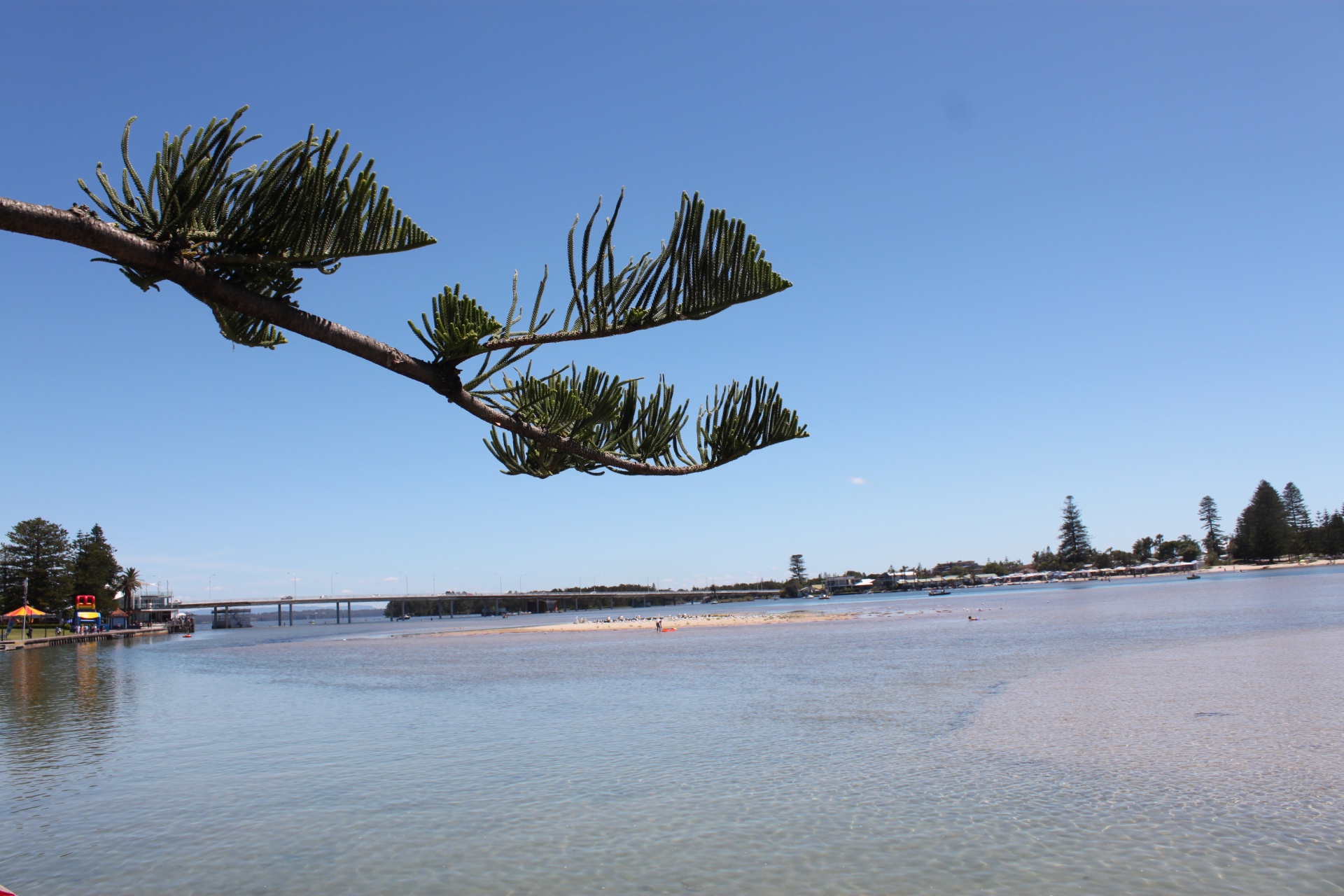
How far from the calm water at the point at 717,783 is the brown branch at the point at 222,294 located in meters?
4.86

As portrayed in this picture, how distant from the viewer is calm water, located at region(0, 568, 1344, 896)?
20.9 ft

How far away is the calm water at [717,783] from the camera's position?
250 inches

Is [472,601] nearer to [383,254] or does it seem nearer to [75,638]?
[75,638]

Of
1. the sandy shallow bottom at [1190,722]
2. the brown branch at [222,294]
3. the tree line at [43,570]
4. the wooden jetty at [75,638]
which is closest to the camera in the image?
the brown branch at [222,294]

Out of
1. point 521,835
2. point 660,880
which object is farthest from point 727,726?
point 660,880

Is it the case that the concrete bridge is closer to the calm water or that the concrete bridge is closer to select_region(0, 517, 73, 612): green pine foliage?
select_region(0, 517, 73, 612): green pine foliage

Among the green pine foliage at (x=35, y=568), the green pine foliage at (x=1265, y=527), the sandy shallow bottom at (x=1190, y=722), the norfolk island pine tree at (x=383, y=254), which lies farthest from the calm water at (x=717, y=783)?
the green pine foliage at (x=1265, y=527)

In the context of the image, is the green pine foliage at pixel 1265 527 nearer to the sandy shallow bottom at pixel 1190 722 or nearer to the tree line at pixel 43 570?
the sandy shallow bottom at pixel 1190 722

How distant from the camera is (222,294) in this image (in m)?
2.21

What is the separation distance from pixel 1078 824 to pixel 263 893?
652 centimetres

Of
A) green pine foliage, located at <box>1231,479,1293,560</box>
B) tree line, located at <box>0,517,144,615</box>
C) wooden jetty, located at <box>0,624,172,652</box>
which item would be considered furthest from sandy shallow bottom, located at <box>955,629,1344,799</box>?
green pine foliage, located at <box>1231,479,1293,560</box>

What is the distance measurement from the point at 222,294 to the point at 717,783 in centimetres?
811

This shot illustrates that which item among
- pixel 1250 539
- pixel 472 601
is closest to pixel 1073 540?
pixel 1250 539

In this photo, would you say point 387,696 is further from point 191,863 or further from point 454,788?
point 191,863
